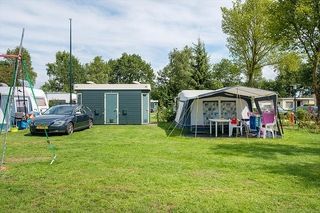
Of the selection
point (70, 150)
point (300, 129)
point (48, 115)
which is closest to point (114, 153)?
point (70, 150)

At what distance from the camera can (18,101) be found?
1859cm

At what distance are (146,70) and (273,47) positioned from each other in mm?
44435

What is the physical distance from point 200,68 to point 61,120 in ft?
64.5

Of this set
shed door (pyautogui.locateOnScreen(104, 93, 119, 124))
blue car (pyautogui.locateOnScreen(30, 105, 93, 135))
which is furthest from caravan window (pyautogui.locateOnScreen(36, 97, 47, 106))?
blue car (pyautogui.locateOnScreen(30, 105, 93, 135))

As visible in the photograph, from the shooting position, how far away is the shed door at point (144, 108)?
2281cm

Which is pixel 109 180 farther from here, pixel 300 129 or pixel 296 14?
pixel 296 14

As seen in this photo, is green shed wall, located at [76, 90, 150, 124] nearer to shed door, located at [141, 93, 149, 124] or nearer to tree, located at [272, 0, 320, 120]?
shed door, located at [141, 93, 149, 124]

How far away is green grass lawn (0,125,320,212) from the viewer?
532 centimetres

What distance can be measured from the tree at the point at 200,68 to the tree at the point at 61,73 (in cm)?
3787

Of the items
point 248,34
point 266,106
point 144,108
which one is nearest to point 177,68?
point 248,34

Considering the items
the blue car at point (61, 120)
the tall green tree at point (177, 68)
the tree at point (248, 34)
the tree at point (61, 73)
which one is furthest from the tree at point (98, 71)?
the blue car at point (61, 120)

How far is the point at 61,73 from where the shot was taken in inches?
2603

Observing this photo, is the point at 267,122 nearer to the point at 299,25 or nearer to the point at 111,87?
the point at 299,25

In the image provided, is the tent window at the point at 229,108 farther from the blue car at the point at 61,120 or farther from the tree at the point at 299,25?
the blue car at the point at 61,120
